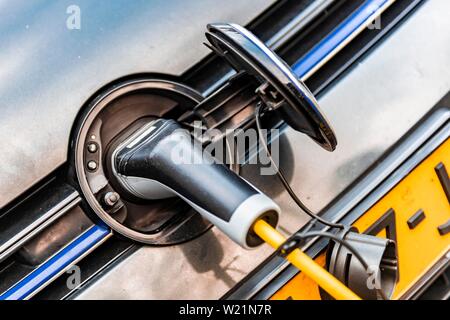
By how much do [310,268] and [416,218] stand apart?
1.22 feet

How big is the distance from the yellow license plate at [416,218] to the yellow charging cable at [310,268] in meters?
0.24

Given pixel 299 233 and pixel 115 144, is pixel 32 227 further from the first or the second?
pixel 299 233

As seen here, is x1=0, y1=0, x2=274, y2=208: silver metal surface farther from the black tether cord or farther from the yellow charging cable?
the yellow charging cable

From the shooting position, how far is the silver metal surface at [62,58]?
3.18 ft

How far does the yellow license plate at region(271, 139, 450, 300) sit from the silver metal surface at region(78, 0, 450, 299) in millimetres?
67

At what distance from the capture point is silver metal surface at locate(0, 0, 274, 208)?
3.18 feet

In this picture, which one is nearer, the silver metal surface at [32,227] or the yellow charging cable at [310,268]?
the yellow charging cable at [310,268]

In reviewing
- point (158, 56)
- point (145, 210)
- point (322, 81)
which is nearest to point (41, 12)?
point (158, 56)

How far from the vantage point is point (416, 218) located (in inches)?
44.3

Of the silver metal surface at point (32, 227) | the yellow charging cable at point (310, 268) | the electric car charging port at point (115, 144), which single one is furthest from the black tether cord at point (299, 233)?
the silver metal surface at point (32, 227)

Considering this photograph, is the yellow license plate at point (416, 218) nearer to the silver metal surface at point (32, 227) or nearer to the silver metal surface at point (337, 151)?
the silver metal surface at point (337, 151)

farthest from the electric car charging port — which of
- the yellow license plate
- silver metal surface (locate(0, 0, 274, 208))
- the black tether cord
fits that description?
the yellow license plate

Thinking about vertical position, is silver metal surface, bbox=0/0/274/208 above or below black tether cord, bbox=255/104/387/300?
above
